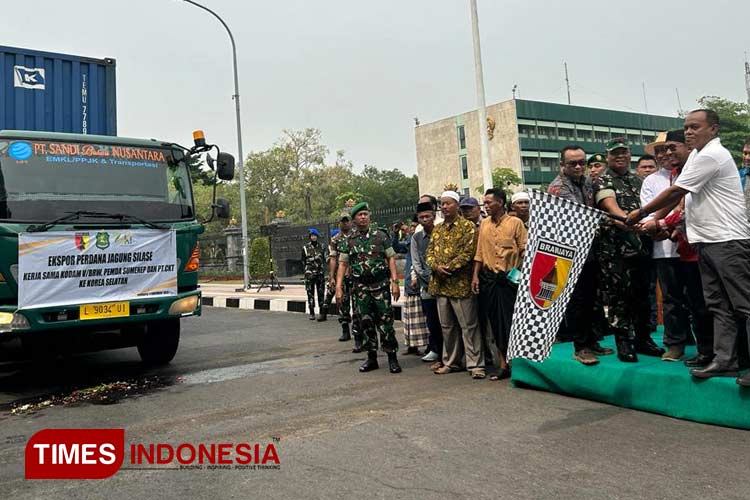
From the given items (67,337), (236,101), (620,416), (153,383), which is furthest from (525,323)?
(236,101)

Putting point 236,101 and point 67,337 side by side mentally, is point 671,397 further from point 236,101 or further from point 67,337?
point 236,101

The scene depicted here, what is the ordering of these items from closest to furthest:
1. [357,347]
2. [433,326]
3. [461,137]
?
[433,326] < [357,347] < [461,137]

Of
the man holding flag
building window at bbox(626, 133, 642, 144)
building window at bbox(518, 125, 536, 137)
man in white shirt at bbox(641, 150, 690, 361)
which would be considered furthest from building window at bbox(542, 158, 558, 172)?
the man holding flag

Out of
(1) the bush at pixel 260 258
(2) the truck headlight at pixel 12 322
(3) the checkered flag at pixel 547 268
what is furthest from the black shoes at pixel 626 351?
(1) the bush at pixel 260 258

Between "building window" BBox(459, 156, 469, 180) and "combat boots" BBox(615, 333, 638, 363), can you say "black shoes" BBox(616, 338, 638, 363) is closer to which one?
"combat boots" BBox(615, 333, 638, 363)

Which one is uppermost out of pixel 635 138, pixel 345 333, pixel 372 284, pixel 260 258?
pixel 635 138

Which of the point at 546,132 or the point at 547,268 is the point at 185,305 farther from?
the point at 546,132

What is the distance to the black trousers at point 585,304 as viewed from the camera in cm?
463

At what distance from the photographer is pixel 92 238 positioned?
18.1ft

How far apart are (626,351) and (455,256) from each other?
65.7 inches

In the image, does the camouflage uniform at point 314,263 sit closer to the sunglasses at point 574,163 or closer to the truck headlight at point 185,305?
the truck headlight at point 185,305

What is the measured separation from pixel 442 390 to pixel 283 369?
1.93 meters

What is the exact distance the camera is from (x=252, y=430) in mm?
3947

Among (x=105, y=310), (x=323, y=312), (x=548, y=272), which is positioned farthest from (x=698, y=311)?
(x=323, y=312)
